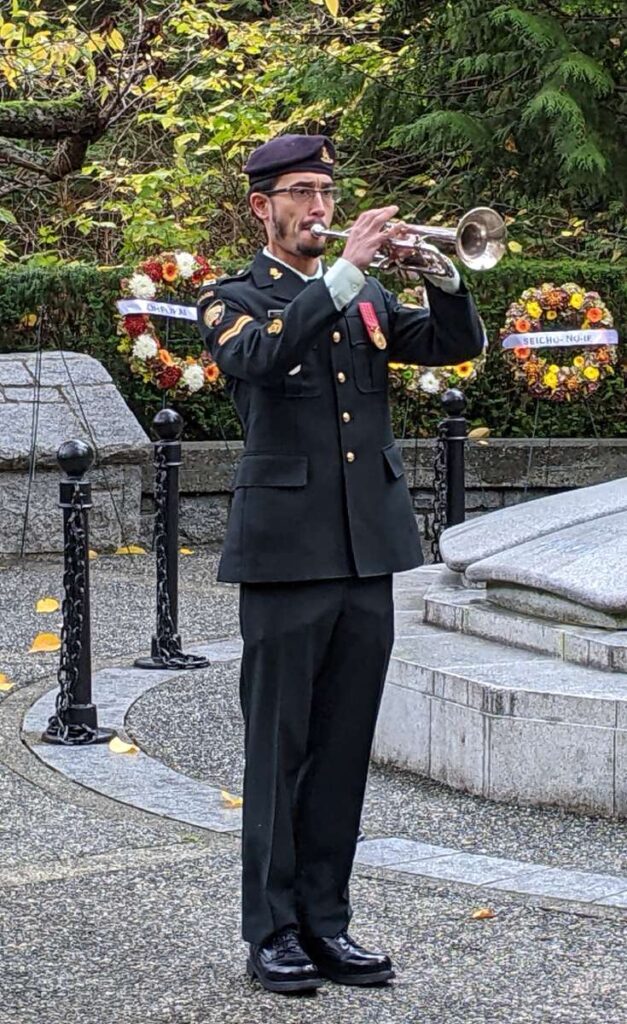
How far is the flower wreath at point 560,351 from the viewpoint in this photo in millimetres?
12773

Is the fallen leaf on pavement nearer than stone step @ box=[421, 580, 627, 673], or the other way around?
the fallen leaf on pavement

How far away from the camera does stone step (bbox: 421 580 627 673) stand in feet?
20.4

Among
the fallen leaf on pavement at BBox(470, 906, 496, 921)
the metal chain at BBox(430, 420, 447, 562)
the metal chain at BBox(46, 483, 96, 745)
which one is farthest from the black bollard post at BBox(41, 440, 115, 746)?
the metal chain at BBox(430, 420, 447, 562)

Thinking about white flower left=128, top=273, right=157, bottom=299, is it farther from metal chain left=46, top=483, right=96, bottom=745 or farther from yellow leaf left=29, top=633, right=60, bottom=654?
metal chain left=46, top=483, right=96, bottom=745

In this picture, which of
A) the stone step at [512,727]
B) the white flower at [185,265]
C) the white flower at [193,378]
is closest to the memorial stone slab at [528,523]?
the stone step at [512,727]

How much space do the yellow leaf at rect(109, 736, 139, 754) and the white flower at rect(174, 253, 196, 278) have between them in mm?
6108

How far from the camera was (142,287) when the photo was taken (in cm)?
1213

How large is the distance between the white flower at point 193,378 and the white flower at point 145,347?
258mm

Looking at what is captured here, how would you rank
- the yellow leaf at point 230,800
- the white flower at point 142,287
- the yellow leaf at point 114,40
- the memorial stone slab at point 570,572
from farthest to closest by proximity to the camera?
Result: the yellow leaf at point 114,40, the white flower at point 142,287, the memorial stone slab at point 570,572, the yellow leaf at point 230,800

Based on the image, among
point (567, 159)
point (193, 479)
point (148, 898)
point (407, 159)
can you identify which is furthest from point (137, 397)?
point (148, 898)

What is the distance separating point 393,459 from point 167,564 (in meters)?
4.13

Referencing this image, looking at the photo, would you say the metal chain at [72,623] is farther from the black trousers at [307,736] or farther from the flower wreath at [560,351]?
the flower wreath at [560,351]

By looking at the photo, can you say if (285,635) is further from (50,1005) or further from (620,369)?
(620,369)

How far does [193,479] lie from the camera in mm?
12102
